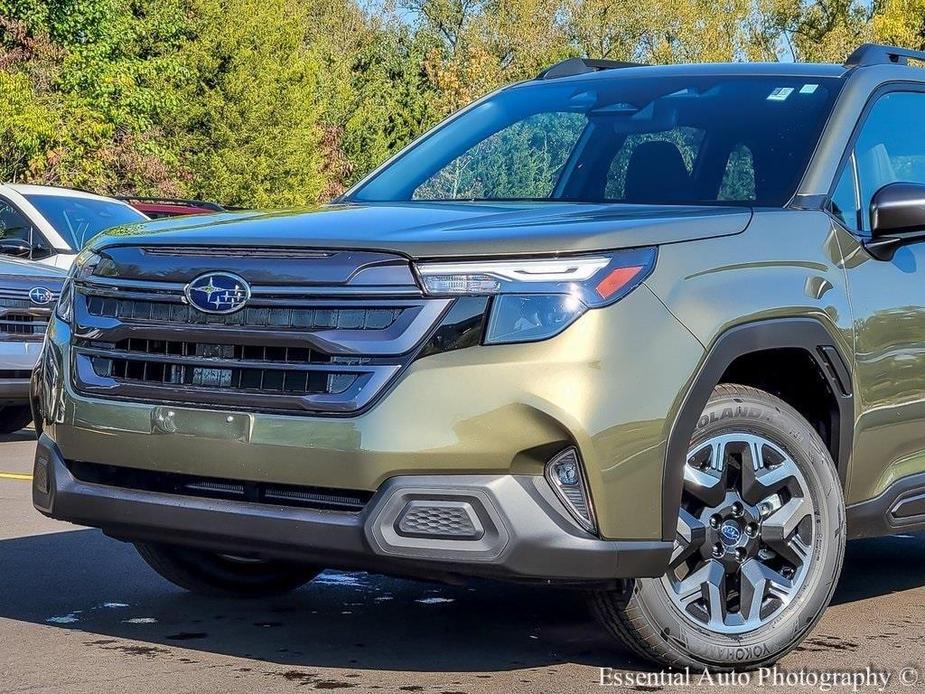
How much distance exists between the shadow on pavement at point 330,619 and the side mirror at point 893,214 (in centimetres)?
151

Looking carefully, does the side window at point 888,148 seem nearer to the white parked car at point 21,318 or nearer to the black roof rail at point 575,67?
the black roof rail at point 575,67

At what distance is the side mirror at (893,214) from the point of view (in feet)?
16.6

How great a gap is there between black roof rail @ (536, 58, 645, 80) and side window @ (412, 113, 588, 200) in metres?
0.37

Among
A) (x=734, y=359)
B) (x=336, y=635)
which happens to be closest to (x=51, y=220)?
(x=336, y=635)

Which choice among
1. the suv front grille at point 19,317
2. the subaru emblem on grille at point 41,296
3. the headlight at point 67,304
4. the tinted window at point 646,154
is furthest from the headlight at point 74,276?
the subaru emblem on grille at point 41,296

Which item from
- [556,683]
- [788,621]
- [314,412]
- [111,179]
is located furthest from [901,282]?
[111,179]

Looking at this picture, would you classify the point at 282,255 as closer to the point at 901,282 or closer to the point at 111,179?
the point at 901,282

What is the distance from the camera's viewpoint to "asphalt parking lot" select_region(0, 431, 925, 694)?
178 inches

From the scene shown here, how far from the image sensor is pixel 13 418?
11.9 metres

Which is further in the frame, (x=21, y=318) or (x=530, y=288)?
(x=21, y=318)

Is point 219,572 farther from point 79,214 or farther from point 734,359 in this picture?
point 79,214

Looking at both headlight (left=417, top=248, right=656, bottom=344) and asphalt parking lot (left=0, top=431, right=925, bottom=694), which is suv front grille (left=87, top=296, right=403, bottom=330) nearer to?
headlight (left=417, top=248, right=656, bottom=344)

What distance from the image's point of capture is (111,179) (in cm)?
4112

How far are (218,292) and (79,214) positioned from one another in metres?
9.62
